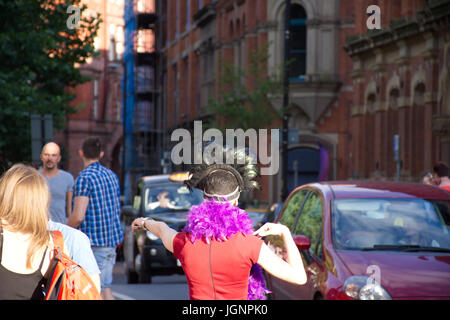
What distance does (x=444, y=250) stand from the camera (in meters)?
7.91

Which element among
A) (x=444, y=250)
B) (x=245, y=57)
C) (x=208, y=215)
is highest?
(x=245, y=57)

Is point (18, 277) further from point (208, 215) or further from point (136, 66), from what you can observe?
point (136, 66)

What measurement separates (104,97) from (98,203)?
65203 mm

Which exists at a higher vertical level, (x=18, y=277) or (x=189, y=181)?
(x=189, y=181)

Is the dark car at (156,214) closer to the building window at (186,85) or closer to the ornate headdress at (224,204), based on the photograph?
the ornate headdress at (224,204)

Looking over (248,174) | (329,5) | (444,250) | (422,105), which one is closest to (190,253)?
(248,174)

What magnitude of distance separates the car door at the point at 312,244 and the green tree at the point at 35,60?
1544 cm

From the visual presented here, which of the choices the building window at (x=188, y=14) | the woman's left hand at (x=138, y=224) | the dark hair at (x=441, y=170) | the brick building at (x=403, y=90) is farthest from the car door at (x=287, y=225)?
the building window at (x=188, y=14)

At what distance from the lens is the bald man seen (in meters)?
9.95

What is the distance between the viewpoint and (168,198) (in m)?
16.5

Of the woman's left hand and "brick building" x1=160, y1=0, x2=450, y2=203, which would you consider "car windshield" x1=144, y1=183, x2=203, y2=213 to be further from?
the woman's left hand

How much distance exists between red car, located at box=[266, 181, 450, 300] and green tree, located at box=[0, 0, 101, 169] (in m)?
15.7

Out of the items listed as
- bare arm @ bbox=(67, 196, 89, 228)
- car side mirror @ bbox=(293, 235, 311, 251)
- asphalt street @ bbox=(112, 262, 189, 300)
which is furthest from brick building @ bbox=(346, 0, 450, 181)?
car side mirror @ bbox=(293, 235, 311, 251)

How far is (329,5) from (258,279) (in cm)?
3494
